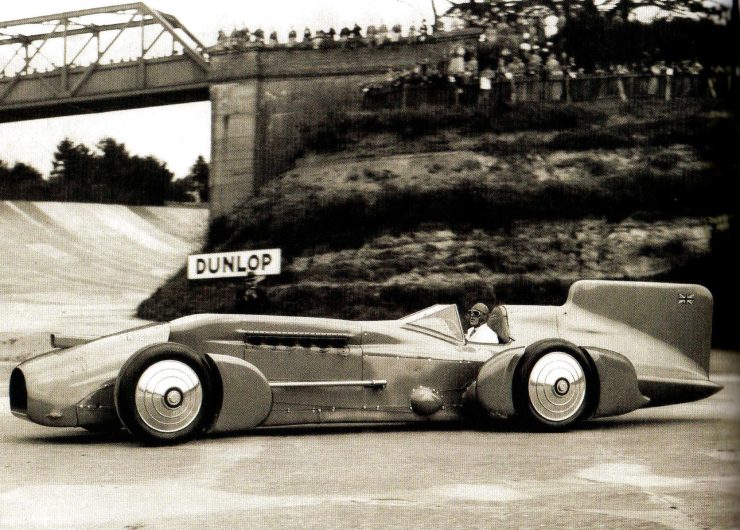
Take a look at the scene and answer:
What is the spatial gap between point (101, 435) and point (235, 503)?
7.79ft

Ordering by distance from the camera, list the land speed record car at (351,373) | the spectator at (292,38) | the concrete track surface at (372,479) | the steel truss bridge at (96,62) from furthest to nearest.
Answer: the spectator at (292,38) → the steel truss bridge at (96,62) → the land speed record car at (351,373) → the concrete track surface at (372,479)

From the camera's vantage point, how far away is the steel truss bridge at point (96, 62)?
34.3ft

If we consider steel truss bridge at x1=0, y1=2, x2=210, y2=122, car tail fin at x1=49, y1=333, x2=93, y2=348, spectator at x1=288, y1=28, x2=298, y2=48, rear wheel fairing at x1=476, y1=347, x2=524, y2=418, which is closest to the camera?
rear wheel fairing at x1=476, y1=347, x2=524, y2=418

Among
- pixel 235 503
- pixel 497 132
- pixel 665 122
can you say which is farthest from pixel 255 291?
pixel 235 503

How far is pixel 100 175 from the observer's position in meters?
11.1

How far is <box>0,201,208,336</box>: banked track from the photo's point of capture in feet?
35.8

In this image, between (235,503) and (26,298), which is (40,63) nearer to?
(26,298)

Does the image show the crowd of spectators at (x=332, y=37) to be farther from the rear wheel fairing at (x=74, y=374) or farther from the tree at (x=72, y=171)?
the rear wheel fairing at (x=74, y=374)

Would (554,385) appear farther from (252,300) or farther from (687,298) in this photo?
(252,300)

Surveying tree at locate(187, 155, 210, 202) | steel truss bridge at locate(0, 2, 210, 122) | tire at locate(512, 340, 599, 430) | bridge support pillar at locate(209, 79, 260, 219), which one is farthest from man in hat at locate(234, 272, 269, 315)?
tire at locate(512, 340, 599, 430)

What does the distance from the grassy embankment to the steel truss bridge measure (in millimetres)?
1474

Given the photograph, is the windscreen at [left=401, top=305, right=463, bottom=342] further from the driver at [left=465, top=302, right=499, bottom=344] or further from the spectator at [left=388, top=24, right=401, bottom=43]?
the spectator at [left=388, top=24, right=401, bottom=43]

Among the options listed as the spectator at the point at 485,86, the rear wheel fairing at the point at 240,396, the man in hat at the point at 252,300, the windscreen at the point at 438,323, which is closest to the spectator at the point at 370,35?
the spectator at the point at 485,86

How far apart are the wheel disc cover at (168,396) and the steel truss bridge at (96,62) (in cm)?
583
